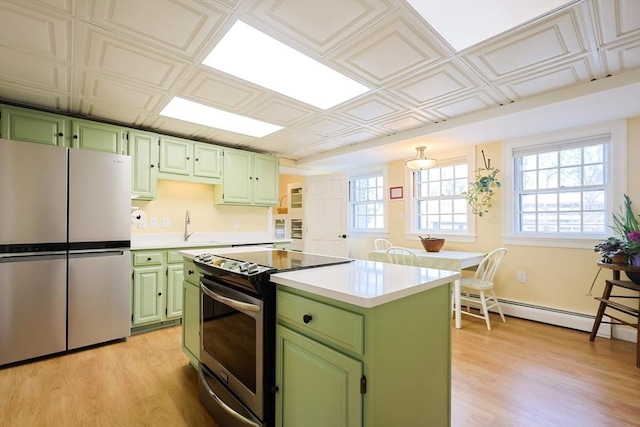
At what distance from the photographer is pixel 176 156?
358cm

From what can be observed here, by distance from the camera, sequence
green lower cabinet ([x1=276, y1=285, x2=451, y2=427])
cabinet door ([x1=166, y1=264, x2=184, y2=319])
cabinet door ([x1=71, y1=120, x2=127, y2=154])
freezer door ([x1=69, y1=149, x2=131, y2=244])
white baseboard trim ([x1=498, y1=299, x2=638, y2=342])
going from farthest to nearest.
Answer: cabinet door ([x1=166, y1=264, x2=184, y2=319]) < cabinet door ([x1=71, y1=120, x2=127, y2=154]) < white baseboard trim ([x1=498, y1=299, x2=638, y2=342]) < freezer door ([x1=69, y1=149, x2=131, y2=244]) < green lower cabinet ([x1=276, y1=285, x2=451, y2=427])

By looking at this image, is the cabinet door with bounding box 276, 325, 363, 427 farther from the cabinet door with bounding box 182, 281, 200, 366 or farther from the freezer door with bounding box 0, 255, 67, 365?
the freezer door with bounding box 0, 255, 67, 365

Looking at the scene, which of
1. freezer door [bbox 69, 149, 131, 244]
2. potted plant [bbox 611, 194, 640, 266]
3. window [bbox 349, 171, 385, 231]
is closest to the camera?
potted plant [bbox 611, 194, 640, 266]

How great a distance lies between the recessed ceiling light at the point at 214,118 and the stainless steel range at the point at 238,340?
1.71 m

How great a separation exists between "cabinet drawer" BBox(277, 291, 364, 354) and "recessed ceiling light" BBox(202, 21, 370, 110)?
153 cm

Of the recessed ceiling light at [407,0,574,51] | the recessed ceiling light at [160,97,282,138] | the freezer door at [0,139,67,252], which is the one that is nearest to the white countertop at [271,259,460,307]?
the recessed ceiling light at [407,0,574,51]

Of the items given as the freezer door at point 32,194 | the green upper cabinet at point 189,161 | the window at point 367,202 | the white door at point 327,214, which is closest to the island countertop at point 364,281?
the freezer door at point 32,194

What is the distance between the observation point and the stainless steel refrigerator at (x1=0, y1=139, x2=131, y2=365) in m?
2.30

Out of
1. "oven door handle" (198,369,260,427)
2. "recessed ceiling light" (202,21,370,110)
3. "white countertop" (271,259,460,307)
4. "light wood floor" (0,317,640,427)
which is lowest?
"light wood floor" (0,317,640,427)

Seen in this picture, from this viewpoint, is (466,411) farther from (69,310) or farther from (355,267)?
(69,310)

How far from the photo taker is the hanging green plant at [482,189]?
366 cm

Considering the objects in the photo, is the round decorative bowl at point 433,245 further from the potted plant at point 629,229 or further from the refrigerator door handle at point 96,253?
the refrigerator door handle at point 96,253

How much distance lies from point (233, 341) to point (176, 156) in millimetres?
2728

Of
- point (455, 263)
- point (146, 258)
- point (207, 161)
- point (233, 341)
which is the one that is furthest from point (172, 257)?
point (455, 263)
